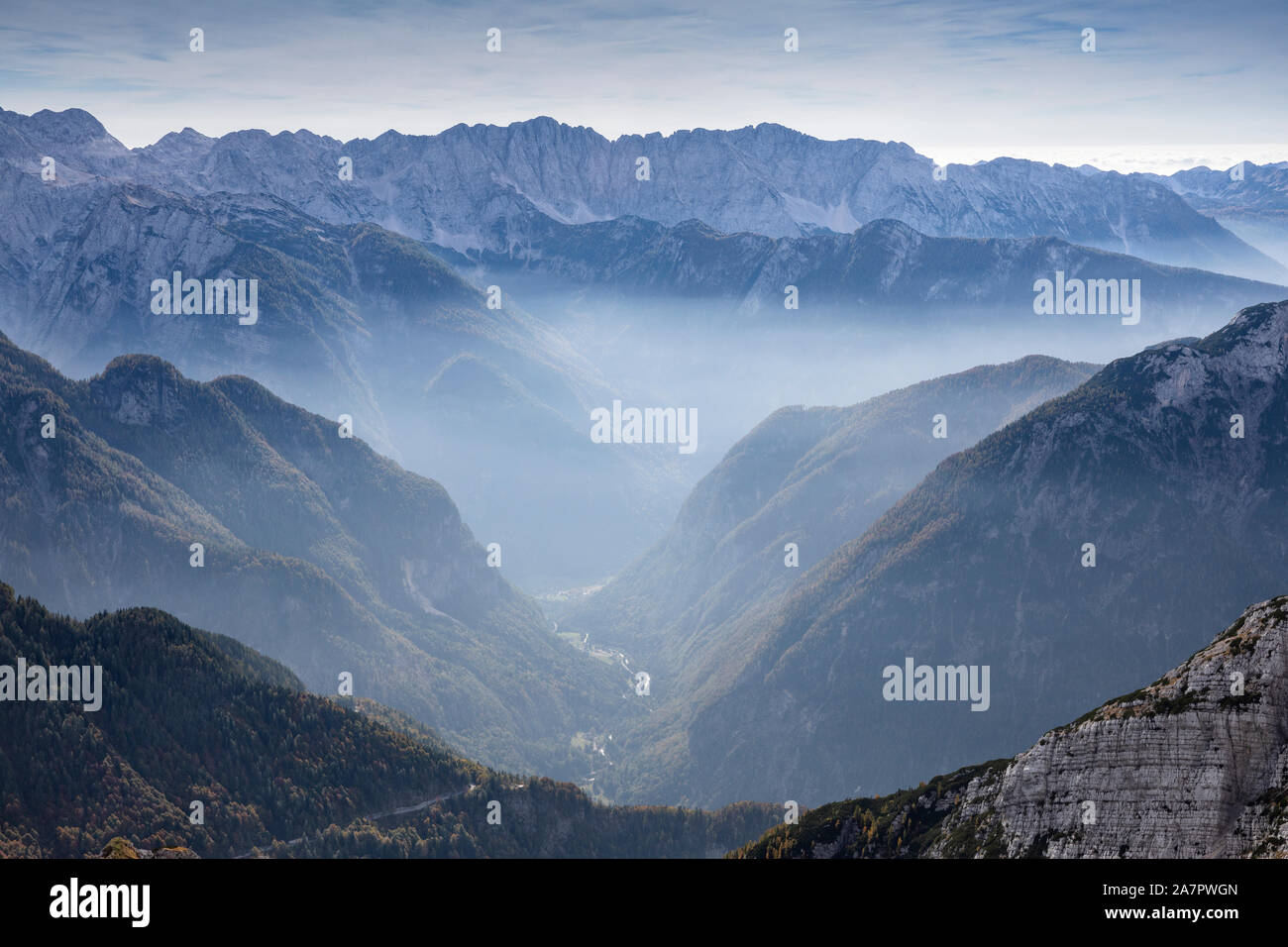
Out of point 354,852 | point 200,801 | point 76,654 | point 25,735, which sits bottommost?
point 354,852

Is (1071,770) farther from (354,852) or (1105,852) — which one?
(354,852)
